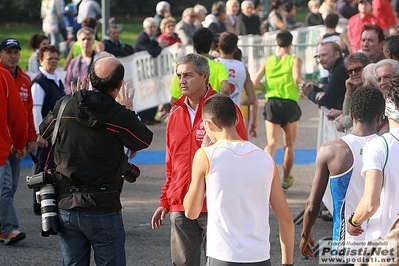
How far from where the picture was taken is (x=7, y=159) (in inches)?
329

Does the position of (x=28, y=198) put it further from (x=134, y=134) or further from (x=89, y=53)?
(x=134, y=134)

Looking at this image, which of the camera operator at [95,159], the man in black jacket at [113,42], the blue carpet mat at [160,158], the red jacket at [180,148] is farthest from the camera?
the man in black jacket at [113,42]

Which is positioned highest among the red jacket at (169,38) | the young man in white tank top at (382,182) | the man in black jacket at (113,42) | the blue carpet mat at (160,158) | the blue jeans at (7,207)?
the young man in white tank top at (382,182)

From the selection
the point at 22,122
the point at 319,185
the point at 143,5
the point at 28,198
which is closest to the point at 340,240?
the point at 319,185

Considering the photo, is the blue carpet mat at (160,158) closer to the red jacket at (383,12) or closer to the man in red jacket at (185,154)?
the red jacket at (383,12)

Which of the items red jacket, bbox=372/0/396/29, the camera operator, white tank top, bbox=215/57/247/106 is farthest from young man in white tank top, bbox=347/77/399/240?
red jacket, bbox=372/0/396/29

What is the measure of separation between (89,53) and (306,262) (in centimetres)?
474

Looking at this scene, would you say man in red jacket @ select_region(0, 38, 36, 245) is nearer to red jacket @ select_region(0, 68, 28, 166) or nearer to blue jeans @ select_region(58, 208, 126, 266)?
red jacket @ select_region(0, 68, 28, 166)

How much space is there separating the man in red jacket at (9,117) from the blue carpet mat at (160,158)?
4.75 m

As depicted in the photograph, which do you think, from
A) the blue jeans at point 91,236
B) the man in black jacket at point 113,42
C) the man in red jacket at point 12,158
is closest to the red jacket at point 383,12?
the man in black jacket at point 113,42

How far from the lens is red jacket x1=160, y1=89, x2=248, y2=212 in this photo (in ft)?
19.2

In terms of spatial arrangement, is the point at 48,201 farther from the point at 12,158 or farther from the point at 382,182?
the point at 12,158

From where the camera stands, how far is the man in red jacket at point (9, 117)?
25.0 feet

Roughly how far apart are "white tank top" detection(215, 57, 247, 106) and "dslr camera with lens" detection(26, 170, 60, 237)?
4.47 meters
